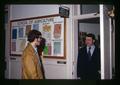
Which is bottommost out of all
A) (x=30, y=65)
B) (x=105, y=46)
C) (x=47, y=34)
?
(x=30, y=65)

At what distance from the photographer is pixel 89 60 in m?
3.31

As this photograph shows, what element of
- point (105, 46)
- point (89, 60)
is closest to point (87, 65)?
point (89, 60)

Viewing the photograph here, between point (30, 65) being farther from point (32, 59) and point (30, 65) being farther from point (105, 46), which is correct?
point (105, 46)

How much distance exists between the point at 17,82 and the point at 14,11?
944 millimetres

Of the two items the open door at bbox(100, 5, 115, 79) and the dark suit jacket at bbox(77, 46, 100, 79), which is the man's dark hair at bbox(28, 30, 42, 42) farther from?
the open door at bbox(100, 5, 115, 79)

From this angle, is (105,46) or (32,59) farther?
(32,59)

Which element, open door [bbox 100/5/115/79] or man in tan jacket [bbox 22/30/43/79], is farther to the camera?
man in tan jacket [bbox 22/30/43/79]

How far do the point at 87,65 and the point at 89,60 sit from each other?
68 millimetres

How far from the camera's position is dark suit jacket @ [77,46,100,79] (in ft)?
10.7

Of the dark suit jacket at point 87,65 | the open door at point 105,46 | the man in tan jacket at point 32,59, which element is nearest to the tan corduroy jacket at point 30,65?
the man in tan jacket at point 32,59

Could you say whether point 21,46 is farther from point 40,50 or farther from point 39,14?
point 39,14

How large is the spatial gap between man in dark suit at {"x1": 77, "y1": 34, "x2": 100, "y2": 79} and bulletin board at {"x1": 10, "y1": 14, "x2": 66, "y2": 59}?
0.79 ft

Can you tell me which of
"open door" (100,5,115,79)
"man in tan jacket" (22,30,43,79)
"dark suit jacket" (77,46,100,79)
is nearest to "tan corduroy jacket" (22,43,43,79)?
"man in tan jacket" (22,30,43,79)
